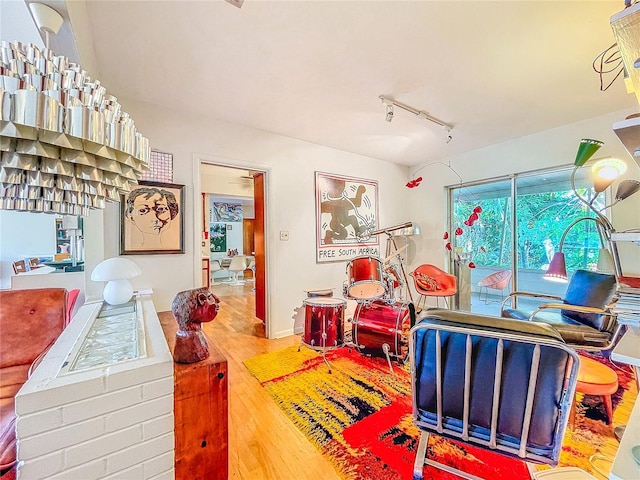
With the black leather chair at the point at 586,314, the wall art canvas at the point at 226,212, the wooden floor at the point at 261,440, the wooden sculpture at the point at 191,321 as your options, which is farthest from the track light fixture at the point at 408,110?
the wall art canvas at the point at 226,212

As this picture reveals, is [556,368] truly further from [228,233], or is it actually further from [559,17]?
[228,233]

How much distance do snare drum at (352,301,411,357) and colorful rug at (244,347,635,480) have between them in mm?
185

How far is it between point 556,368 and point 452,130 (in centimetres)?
311

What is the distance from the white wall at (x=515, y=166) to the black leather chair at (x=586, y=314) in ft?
2.52

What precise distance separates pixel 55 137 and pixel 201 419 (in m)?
1.17

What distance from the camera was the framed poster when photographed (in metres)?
3.94

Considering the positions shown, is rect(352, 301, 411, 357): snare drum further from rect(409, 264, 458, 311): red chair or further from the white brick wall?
the white brick wall

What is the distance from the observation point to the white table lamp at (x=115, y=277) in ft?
6.04

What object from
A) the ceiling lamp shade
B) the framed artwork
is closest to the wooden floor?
the framed artwork

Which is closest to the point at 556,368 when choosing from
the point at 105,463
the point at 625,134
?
the point at 625,134

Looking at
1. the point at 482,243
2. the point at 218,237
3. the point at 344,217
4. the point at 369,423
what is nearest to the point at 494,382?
the point at 369,423

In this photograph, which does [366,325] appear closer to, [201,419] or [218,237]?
[201,419]

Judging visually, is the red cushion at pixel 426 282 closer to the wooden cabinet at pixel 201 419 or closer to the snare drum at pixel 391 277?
the snare drum at pixel 391 277

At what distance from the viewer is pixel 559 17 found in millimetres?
1659
